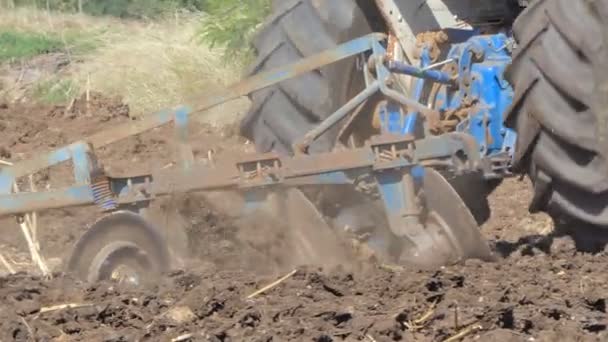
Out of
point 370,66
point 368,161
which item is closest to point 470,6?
point 370,66

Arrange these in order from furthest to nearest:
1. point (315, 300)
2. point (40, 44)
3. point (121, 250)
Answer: point (40, 44), point (121, 250), point (315, 300)

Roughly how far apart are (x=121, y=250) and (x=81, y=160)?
438 mm

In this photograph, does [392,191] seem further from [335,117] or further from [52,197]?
[52,197]

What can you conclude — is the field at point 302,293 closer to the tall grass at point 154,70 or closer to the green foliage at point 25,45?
the tall grass at point 154,70

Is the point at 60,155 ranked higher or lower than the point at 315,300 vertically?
higher

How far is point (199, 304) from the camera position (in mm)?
3842

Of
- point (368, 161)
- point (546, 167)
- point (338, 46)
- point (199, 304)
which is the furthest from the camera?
point (338, 46)

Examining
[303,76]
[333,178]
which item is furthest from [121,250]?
[303,76]

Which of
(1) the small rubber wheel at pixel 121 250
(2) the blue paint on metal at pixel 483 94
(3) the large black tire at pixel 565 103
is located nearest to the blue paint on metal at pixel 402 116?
(2) the blue paint on metal at pixel 483 94

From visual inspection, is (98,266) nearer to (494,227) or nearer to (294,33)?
(294,33)

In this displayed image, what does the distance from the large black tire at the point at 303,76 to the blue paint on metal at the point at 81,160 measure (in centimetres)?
86

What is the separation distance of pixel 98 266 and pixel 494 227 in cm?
238

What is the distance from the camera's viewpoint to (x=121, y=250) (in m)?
5.06

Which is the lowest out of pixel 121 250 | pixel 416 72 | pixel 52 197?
pixel 121 250
